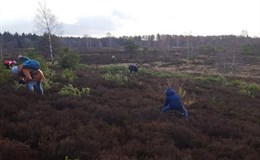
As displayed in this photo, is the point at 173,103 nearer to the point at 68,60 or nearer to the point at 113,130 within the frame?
the point at 113,130

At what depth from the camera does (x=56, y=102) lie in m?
10.4

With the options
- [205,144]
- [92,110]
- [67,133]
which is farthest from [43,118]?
[205,144]

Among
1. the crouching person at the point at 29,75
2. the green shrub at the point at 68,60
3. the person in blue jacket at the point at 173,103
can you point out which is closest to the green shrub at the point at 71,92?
the crouching person at the point at 29,75

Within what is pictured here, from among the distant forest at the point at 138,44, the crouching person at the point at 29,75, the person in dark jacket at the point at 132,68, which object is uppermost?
the crouching person at the point at 29,75

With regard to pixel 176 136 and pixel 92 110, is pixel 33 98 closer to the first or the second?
pixel 92 110

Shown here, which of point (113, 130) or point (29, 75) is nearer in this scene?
point (113, 130)

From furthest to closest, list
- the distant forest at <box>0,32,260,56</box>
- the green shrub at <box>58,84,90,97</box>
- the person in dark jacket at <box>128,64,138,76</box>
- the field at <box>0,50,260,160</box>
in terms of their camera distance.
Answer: the distant forest at <box>0,32,260,56</box> < the person in dark jacket at <box>128,64,138,76</box> < the green shrub at <box>58,84,90,97</box> < the field at <box>0,50,260,160</box>

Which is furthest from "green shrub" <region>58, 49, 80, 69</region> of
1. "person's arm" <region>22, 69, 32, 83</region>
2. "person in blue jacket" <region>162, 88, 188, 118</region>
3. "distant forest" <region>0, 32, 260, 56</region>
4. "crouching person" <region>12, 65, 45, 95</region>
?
"distant forest" <region>0, 32, 260, 56</region>

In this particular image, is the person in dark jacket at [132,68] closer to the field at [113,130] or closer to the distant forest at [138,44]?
the distant forest at [138,44]

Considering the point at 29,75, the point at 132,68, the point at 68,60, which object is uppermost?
the point at 29,75

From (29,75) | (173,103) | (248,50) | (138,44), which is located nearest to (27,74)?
(29,75)

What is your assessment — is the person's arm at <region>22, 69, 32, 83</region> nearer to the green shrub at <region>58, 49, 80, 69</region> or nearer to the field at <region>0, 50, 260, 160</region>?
the field at <region>0, 50, 260, 160</region>

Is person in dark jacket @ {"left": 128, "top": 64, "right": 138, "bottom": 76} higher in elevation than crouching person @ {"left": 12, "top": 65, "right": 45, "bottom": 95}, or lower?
lower

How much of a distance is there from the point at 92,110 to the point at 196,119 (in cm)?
322
